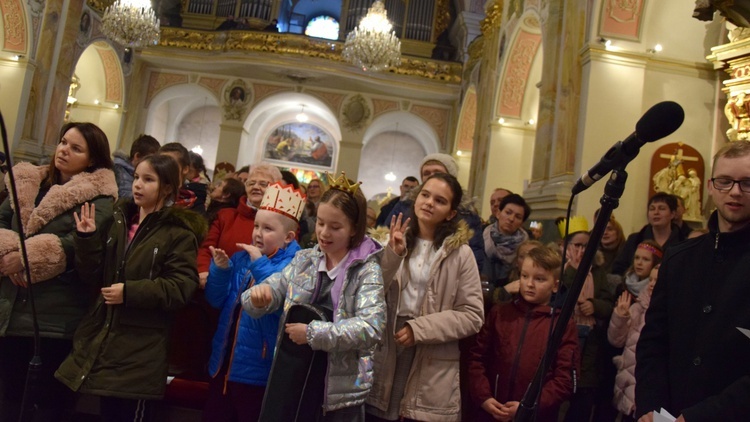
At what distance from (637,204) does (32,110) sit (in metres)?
9.88

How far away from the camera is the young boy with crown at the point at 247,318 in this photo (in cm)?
239

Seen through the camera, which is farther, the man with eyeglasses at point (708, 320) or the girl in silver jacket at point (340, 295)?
the girl in silver jacket at point (340, 295)

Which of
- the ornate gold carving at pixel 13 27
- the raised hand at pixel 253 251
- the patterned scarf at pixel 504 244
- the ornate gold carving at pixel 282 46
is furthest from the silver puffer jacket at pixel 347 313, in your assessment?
the ornate gold carving at pixel 282 46

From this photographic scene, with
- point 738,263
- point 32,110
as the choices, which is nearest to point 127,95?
point 32,110

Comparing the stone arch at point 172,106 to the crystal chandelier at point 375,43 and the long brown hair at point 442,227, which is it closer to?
the crystal chandelier at point 375,43

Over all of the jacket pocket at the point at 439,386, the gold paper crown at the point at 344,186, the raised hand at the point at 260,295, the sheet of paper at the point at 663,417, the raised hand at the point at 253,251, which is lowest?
the jacket pocket at the point at 439,386

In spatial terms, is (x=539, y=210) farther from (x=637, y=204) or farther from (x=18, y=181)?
(x=18, y=181)

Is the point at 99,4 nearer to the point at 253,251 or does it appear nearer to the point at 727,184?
the point at 253,251

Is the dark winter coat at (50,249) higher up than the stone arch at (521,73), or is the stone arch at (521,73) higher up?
the stone arch at (521,73)

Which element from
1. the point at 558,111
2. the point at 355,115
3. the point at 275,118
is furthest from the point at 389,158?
the point at 558,111

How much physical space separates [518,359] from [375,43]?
923 cm

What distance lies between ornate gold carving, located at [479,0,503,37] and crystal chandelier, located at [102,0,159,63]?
6.34 meters

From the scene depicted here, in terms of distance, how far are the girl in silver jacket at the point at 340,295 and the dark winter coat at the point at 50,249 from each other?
2.95ft

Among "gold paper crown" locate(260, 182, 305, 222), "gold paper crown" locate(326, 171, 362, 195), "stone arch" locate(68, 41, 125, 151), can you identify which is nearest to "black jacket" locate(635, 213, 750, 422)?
"gold paper crown" locate(326, 171, 362, 195)
